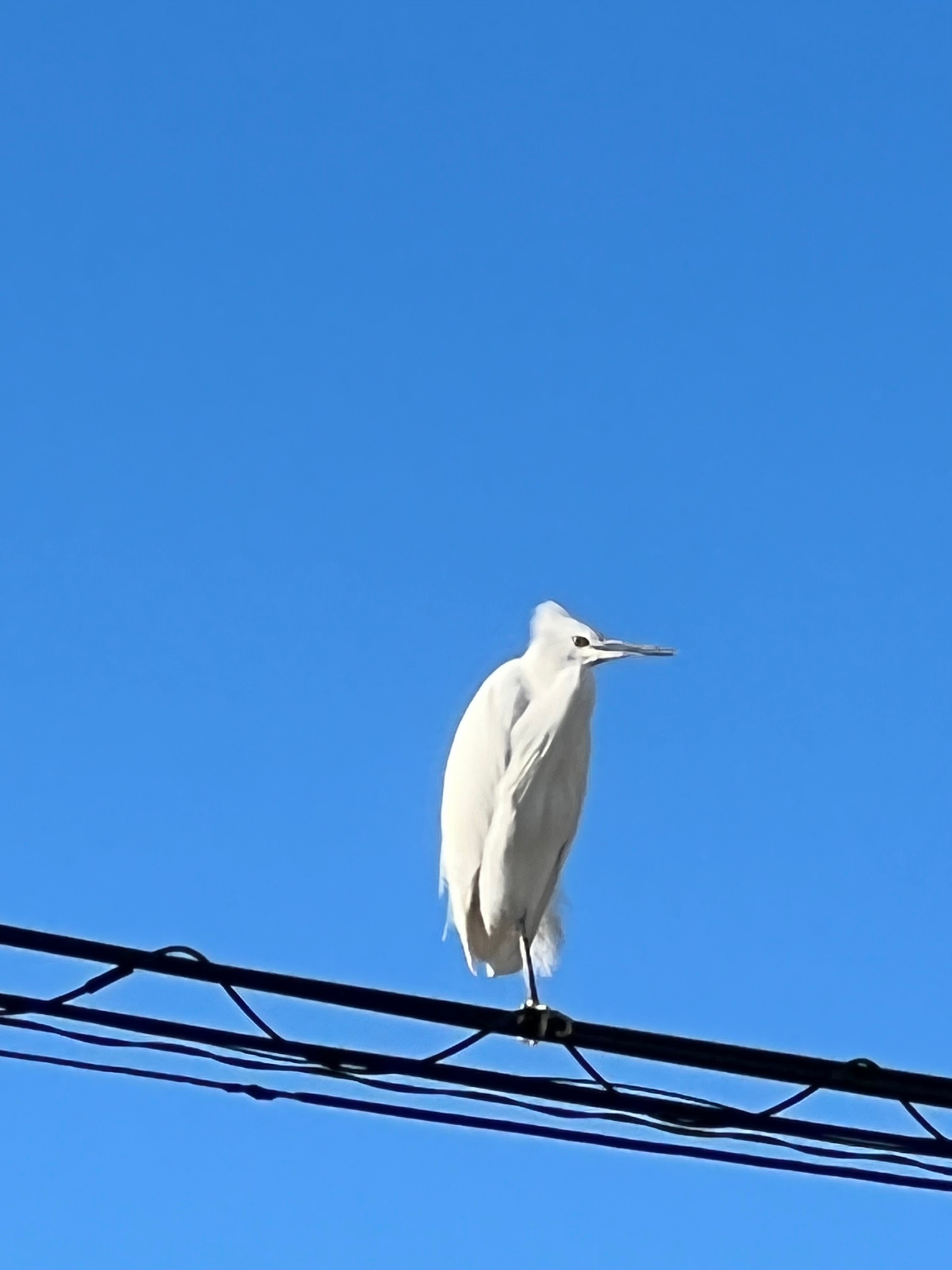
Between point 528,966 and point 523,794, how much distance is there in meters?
0.72

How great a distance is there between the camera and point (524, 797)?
828 centimetres

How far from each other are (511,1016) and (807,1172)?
2.78 ft

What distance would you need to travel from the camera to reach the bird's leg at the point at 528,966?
319 inches

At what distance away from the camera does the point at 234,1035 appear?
15.5ft

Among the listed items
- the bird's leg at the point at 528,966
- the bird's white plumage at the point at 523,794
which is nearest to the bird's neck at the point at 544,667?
the bird's white plumage at the point at 523,794

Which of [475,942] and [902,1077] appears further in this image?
[475,942]

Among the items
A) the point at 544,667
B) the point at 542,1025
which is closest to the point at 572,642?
the point at 544,667

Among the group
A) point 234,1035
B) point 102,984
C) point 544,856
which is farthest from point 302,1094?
point 544,856

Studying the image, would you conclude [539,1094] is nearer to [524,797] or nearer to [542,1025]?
[542,1025]

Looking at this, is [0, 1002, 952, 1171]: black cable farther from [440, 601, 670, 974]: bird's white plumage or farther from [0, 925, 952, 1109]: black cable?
[440, 601, 670, 974]: bird's white plumage

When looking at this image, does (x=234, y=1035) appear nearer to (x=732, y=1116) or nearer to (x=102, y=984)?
(x=102, y=984)

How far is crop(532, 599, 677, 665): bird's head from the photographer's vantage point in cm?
838

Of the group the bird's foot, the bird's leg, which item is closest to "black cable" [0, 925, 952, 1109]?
the bird's foot

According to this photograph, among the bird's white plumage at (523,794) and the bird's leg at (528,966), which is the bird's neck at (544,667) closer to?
the bird's white plumage at (523,794)
